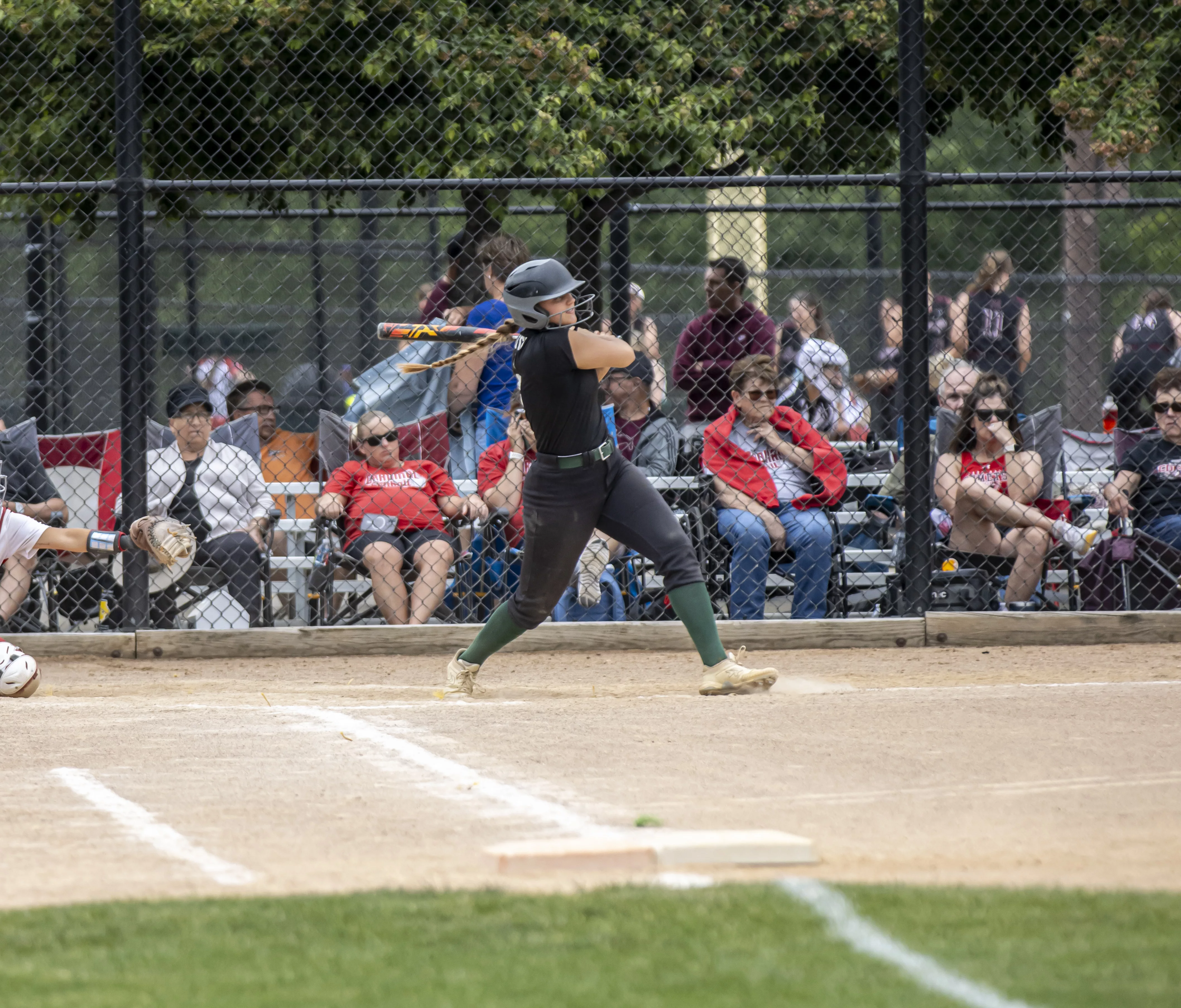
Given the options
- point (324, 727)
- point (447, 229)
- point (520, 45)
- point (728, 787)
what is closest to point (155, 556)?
point (324, 727)

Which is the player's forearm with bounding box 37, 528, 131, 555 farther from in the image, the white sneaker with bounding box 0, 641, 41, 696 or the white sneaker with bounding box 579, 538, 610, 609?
the white sneaker with bounding box 579, 538, 610, 609

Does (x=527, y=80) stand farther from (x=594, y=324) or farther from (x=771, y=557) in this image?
(x=771, y=557)

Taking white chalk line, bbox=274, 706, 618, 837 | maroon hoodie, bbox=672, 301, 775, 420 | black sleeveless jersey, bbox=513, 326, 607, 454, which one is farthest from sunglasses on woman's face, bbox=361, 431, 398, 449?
white chalk line, bbox=274, 706, 618, 837

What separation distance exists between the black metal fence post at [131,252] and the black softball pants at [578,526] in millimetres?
2343

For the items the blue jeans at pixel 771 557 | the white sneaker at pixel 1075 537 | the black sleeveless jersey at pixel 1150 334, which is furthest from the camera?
the black sleeveless jersey at pixel 1150 334

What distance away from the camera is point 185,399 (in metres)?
8.75

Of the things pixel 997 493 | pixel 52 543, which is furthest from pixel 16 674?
pixel 997 493

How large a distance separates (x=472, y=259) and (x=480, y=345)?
2395 millimetres

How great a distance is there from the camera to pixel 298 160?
9.29 metres

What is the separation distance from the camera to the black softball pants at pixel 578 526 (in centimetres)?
643

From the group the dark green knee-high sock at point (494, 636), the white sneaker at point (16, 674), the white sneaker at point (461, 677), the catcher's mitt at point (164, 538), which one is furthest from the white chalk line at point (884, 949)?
the white sneaker at point (16, 674)

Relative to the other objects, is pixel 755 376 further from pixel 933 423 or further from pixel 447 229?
pixel 447 229

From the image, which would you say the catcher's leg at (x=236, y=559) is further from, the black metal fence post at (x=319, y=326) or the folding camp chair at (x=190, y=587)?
the black metal fence post at (x=319, y=326)

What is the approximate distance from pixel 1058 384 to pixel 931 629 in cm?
627
